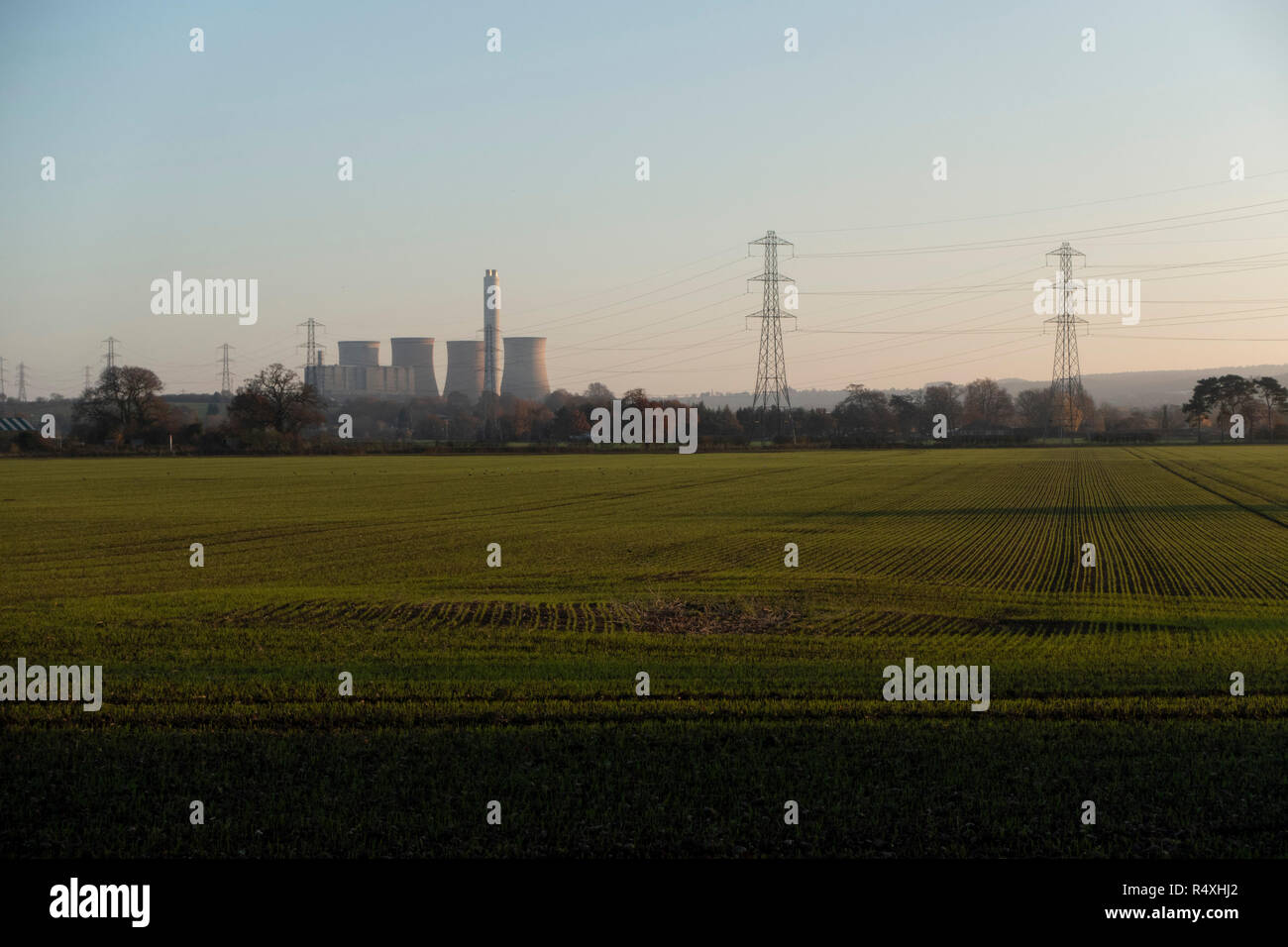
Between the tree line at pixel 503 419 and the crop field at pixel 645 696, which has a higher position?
the tree line at pixel 503 419

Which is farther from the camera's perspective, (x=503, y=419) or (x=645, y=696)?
(x=503, y=419)

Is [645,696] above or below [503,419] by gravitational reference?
below

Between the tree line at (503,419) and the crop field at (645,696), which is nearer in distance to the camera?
the crop field at (645,696)

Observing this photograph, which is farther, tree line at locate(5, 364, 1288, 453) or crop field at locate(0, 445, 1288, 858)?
tree line at locate(5, 364, 1288, 453)

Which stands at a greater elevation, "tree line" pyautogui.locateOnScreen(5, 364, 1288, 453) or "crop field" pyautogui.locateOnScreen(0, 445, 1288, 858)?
"tree line" pyautogui.locateOnScreen(5, 364, 1288, 453)
